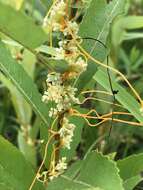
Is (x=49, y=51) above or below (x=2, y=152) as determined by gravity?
above

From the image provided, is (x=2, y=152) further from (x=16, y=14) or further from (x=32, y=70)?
(x=32, y=70)

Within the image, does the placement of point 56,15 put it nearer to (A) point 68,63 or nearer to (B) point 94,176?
(A) point 68,63

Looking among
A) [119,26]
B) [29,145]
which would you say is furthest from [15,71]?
[119,26]

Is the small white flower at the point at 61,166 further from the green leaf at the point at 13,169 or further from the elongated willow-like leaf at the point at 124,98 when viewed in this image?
the elongated willow-like leaf at the point at 124,98

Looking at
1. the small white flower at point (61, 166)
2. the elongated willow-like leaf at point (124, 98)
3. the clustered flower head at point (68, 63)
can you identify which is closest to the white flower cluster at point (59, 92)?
the clustered flower head at point (68, 63)

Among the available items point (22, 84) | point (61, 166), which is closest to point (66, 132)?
point (61, 166)

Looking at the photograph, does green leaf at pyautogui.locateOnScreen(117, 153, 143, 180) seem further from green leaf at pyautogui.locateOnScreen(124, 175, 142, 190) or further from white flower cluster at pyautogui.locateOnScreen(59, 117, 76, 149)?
white flower cluster at pyautogui.locateOnScreen(59, 117, 76, 149)

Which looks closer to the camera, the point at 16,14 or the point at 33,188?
the point at 16,14

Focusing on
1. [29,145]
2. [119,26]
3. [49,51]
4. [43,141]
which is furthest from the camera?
[119,26]
